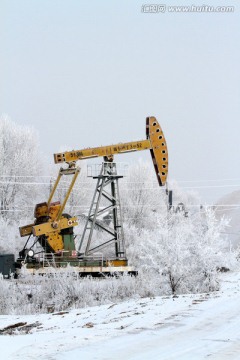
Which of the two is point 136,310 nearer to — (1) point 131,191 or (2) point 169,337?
(2) point 169,337

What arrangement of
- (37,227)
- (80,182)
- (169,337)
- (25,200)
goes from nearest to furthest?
(169,337)
(37,227)
(25,200)
(80,182)

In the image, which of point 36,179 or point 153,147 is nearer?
point 153,147

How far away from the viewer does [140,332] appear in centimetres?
1018

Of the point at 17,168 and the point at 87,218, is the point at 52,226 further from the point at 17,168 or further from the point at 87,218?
the point at 17,168

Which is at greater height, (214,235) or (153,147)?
(153,147)

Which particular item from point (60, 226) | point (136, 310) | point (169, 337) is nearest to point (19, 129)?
point (60, 226)

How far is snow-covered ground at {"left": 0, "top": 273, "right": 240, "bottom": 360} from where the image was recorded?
27.7ft

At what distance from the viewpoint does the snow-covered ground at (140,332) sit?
8430mm

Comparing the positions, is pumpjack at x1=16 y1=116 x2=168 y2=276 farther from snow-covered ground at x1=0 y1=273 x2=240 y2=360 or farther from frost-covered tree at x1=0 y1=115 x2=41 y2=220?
frost-covered tree at x1=0 y1=115 x2=41 y2=220

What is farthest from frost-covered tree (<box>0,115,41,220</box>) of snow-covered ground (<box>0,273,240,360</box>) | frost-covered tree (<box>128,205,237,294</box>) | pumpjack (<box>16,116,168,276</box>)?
snow-covered ground (<box>0,273,240,360</box>)

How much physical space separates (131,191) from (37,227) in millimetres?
26990

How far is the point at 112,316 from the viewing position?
1312 cm

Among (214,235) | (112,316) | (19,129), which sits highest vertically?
(19,129)

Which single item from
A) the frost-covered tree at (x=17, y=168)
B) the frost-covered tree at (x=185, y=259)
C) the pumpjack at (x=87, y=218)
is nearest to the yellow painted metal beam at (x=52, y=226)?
the pumpjack at (x=87, y=218)
